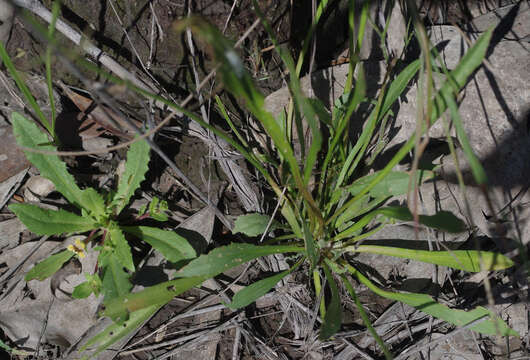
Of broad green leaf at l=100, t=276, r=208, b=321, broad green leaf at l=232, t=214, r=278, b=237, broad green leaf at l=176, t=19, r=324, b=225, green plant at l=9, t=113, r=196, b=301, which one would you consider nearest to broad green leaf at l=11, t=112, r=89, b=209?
green plant at l=9, t=113, r=196, b=301

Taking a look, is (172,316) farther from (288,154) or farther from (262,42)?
(262,42)

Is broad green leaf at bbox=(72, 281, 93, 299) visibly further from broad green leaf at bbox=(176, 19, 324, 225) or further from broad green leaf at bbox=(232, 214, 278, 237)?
broad green leaf at bbox=(176, 19, 324, 225)

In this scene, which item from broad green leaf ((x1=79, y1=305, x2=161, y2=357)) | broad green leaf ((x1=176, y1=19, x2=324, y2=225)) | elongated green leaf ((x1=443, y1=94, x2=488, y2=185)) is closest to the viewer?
broad green leaf ((x1=176, y1=19, x2=324, y2=225))

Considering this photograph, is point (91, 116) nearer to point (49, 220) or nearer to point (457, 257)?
point (49, 220)

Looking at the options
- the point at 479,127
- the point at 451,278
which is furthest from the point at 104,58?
the point at 451,278

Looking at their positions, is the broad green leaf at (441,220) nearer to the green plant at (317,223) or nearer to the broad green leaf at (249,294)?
the green plant at (317,223)

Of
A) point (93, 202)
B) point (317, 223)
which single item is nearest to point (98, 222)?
point (93, 202)
